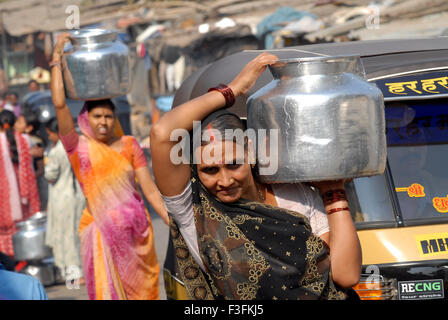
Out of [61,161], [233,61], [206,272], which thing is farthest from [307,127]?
[61,161]

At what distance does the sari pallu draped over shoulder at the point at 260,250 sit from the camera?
2.88 metres

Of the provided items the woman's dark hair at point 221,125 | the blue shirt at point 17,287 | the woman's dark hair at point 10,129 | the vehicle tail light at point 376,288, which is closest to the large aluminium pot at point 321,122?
the woman's dark hair at point 221,125

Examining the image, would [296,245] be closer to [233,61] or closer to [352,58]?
[352,58]

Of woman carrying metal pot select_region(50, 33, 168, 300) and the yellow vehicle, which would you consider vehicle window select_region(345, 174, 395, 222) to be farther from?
woman carrying metal pot select_region(50, 33, 168, 300)

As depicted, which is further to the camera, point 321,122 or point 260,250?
point 260,250

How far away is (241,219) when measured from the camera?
2.91m

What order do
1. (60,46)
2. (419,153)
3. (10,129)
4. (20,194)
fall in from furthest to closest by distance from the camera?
1. (10,129)
2. (20,194)
3. (60,46)
4. (419,153)

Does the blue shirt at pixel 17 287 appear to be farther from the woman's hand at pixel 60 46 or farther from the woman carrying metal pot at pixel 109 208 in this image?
the woman's hand at pixel 60 46

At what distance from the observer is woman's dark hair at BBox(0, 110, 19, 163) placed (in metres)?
9.72

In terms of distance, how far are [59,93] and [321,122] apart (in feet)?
11.0

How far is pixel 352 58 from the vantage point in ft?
8.95

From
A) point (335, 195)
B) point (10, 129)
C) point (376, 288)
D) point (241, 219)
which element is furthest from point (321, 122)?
point (10, 129)

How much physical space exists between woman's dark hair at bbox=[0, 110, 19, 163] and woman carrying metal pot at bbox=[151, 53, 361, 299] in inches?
282

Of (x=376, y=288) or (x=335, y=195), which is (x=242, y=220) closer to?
(x=335, y=195)
